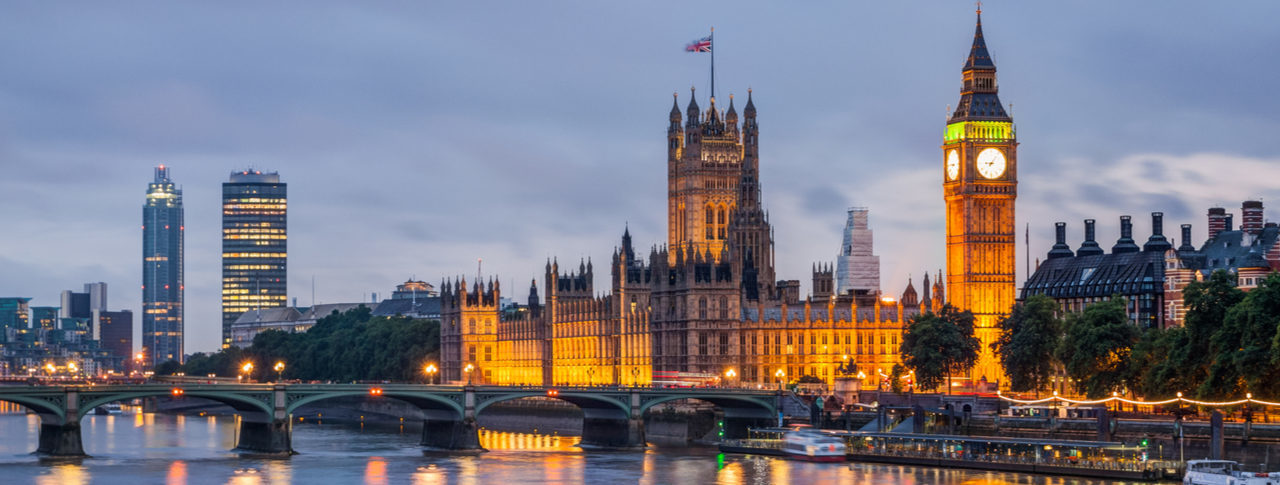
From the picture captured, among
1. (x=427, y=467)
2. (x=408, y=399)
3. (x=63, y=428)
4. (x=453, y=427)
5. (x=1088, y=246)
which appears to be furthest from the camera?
(x=1088, y=246)

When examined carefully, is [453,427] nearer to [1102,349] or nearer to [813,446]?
[813,446]

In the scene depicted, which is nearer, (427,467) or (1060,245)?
(427,467)

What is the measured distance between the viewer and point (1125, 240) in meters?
181

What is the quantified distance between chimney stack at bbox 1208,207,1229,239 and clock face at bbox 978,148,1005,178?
57.7 feet

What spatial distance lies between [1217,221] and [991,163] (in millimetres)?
19086

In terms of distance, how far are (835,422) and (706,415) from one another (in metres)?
14.6

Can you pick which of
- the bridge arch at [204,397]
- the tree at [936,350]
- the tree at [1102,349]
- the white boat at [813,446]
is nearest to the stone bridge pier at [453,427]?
the bridge arch at [204,397]

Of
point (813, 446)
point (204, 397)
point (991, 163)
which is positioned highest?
point (991, 163)

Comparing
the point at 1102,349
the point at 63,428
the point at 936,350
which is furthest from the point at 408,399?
the point at 1102,349

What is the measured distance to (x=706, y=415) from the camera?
15338cm

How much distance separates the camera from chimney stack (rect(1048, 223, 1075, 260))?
192 m

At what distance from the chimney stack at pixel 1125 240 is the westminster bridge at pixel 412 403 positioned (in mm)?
44912

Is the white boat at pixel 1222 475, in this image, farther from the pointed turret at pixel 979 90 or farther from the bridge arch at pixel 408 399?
the pointed turret at pixel 979 90

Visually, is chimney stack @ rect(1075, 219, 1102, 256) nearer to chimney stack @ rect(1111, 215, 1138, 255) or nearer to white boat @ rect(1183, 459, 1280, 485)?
chimney stack @ rect(1111, 215, 1138, 255)
